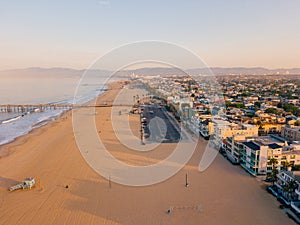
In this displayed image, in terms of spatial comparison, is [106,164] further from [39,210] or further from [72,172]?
[39,210]

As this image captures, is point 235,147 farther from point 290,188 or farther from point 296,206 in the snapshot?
point 296,206

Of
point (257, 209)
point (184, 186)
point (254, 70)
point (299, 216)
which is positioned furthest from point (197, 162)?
point (254, 70)

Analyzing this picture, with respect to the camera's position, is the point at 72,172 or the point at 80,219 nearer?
the point at 80,219

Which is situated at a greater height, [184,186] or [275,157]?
[275,157]

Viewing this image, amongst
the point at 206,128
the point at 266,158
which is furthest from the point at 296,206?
the point at 206,128

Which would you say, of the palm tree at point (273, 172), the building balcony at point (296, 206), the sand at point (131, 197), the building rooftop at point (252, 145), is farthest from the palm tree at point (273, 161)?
the building balcony at point (296, 206)

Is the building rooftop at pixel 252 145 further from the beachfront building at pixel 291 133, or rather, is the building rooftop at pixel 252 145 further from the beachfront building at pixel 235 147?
the beachfront building at pixel 291 133

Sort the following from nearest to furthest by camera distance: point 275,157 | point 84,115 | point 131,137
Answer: point 275,157 < point 131,137 < point 84,115
